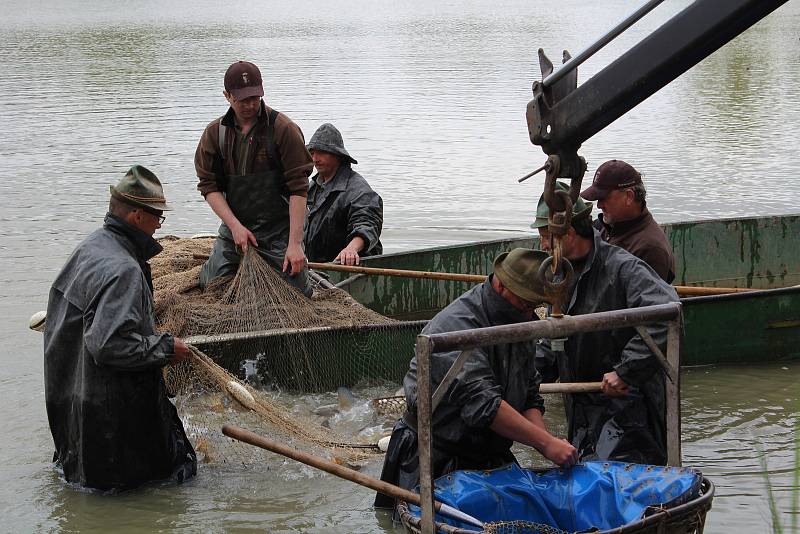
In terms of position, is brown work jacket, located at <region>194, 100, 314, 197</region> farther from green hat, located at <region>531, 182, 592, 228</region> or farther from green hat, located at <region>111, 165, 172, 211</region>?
green hat, located at <region>531, 182, 592, 228</region>

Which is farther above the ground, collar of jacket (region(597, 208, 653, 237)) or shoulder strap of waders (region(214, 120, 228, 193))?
shoulder strap of waders (region(214, 120, 228, 193))

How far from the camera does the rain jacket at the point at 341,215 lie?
930 cm

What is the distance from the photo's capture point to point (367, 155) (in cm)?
1870

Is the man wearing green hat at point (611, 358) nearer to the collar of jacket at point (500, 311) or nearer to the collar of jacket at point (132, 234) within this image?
the collar of jacket at point (500, 311)

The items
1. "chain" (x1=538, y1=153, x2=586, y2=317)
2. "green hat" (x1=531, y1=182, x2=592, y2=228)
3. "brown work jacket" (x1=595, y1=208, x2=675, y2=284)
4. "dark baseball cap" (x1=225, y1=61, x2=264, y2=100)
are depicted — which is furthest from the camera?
"dark baseball cap" (x1=225, y1=61, x2=264, y2=100)

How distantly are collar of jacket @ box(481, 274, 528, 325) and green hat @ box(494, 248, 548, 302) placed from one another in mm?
115

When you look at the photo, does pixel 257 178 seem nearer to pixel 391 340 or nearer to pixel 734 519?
pixel 391 340

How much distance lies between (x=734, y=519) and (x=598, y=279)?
5.84 ft

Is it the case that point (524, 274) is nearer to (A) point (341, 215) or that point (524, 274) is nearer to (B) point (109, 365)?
(B) point (109, 365)

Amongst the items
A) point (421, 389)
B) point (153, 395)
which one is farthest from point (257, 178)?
point (421, 389)

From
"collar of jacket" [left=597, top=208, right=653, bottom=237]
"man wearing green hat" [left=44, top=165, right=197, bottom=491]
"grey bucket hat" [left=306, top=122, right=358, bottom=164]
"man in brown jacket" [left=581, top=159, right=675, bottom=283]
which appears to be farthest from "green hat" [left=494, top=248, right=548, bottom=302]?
"grey bucket hat" [left=306, top=122, right=358, bottom=164]

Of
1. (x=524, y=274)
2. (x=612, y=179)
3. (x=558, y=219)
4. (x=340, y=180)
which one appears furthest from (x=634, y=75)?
(x=340, y=180)

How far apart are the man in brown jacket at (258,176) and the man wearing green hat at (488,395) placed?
2865mm

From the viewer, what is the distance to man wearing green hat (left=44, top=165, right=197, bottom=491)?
18.8ft
